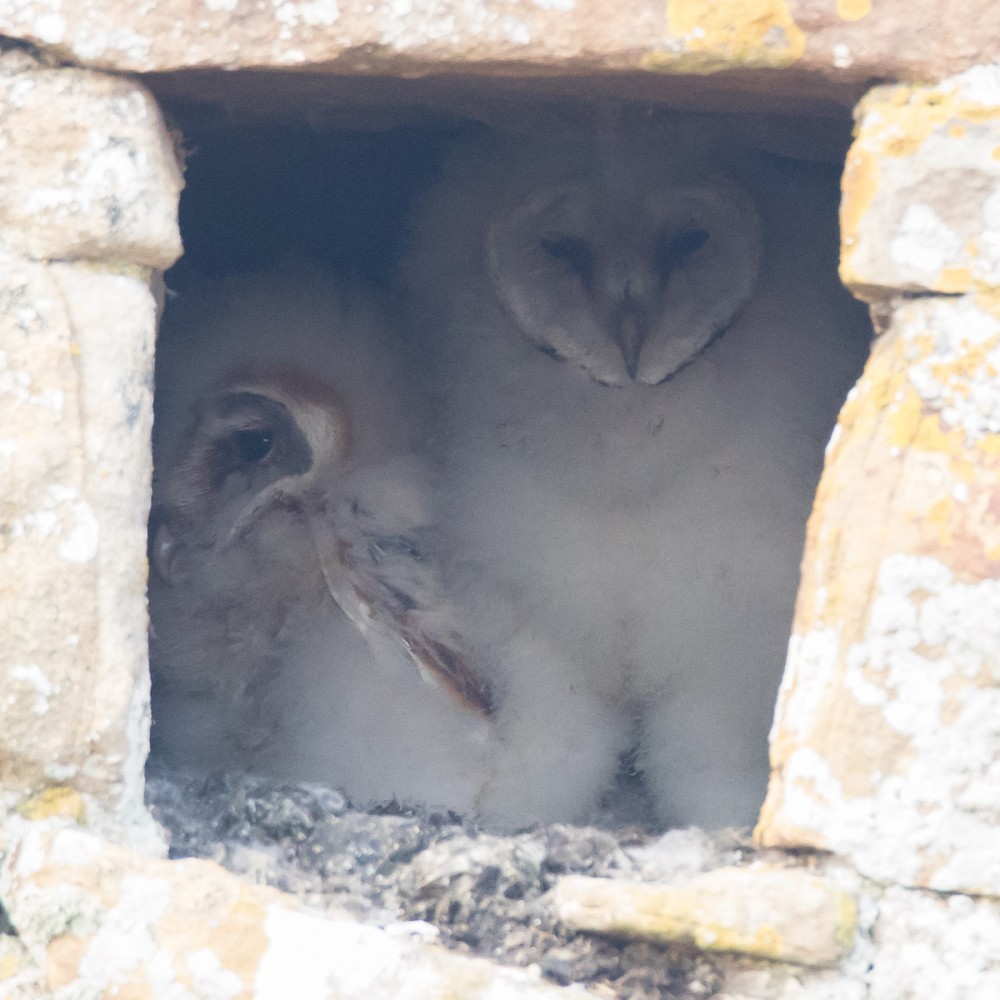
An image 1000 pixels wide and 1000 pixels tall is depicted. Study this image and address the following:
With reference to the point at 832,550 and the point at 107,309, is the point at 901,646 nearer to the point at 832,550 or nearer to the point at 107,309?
the point at 832,550

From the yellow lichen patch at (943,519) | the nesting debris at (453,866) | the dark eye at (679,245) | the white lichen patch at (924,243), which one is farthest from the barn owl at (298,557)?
the white lichen patch at (924,243)

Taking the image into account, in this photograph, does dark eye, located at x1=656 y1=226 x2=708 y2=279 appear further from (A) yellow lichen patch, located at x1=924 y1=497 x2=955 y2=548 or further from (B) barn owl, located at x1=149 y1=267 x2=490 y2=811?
(A) yellow lichen patch, located at x1=924 y1=497 x2=955 y2=548

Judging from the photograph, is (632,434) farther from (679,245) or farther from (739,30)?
(739,30)

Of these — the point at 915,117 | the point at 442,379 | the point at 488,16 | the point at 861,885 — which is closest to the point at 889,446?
the point at 915,117

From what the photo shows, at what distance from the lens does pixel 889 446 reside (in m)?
1.38

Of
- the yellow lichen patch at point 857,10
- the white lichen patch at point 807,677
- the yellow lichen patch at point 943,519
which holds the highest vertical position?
the yellow lichen patch at point 857,10

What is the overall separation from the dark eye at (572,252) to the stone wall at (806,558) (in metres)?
0.66

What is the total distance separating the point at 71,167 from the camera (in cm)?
144

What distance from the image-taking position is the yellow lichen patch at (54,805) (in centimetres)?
141

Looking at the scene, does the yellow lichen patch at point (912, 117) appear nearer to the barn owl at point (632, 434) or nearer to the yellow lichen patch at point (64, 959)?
the barn owl at point (632, 434)

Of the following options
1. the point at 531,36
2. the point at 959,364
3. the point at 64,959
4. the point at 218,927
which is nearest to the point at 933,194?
the point at 959,364

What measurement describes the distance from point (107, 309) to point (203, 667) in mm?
803

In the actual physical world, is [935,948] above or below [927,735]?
below

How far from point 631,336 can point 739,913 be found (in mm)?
980
